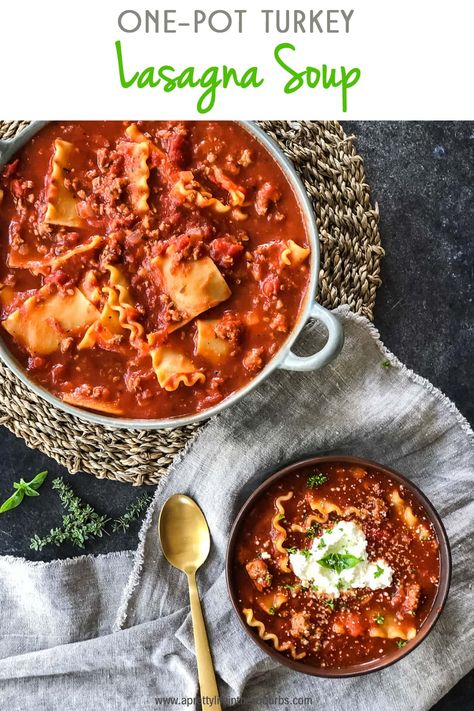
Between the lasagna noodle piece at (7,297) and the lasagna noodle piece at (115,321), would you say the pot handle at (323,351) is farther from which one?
the lasagna noodle piece at (7,297)

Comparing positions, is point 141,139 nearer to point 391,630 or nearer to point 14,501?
point 14,501

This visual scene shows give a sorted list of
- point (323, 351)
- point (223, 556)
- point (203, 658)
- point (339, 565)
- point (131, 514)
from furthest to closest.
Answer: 1. point (131, 514)
2. point (223, 556)
3. point (203, 658)
4. point (339, 565)
5. point (323, 351)

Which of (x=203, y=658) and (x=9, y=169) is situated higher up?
(x=9, y=169)

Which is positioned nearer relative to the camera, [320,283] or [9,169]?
[9,169]

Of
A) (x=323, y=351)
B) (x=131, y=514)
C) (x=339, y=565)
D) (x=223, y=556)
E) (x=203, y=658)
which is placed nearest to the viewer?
(x=323, y=351)

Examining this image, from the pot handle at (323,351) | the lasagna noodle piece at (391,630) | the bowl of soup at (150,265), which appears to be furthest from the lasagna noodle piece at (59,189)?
the lasagna noodle piece at (391,630)

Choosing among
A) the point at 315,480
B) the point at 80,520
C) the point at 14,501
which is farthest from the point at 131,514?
the point at 315,480
